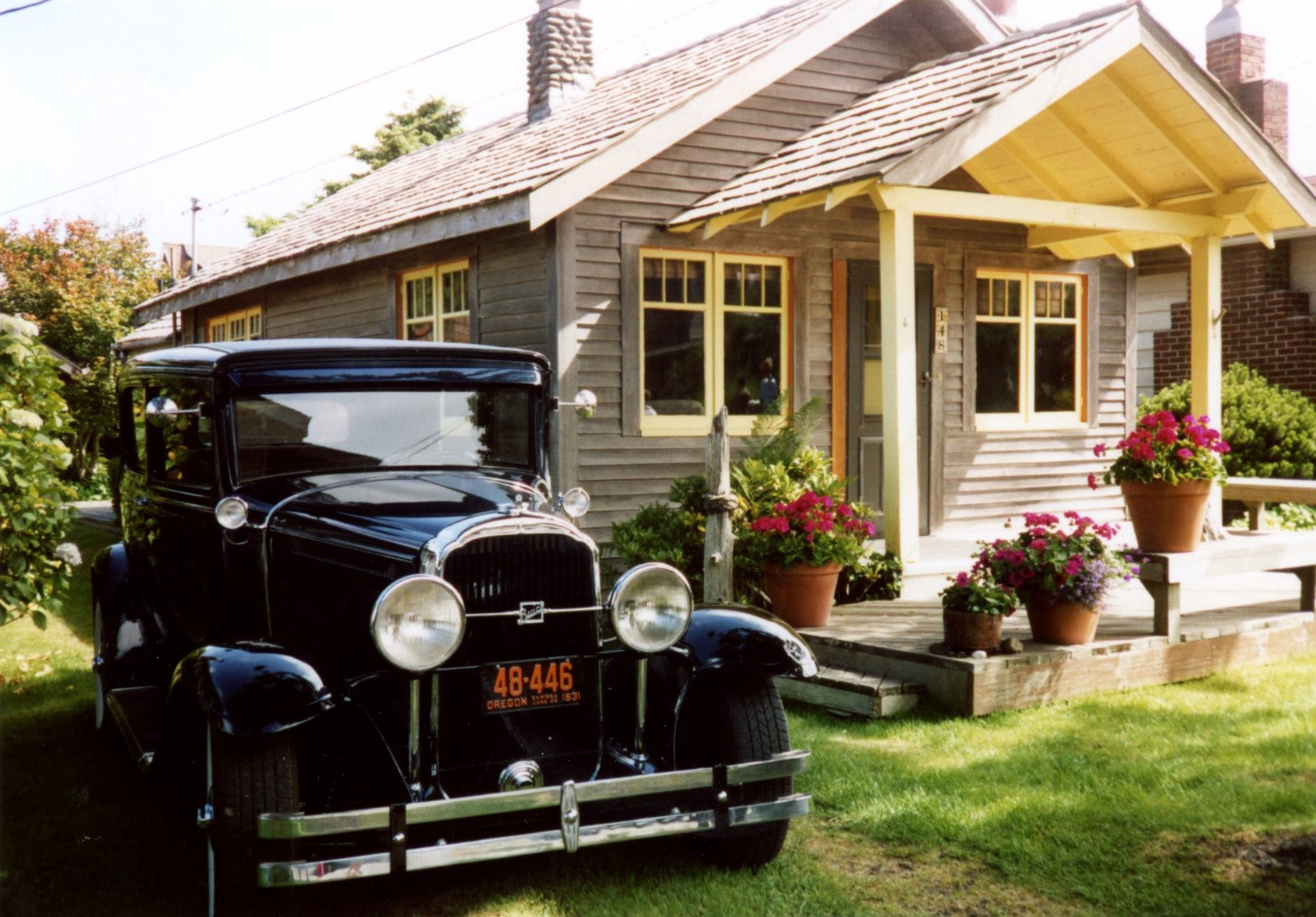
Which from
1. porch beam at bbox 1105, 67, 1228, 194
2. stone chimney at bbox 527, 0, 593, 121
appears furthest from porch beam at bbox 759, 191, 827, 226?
stone chimney at bbox 527, 0, 593, 121

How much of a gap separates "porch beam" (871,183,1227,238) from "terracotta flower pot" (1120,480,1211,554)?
229cm

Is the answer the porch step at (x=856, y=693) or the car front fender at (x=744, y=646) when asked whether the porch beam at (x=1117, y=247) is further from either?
the car front fender at (x=744, y=646)

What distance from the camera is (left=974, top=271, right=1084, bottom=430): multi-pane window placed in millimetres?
10305

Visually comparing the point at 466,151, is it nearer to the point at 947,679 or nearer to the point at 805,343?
the point at 805,343

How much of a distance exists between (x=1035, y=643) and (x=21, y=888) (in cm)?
466

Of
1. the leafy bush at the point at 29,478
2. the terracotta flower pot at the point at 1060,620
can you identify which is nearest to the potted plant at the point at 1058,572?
the terracotta flower pot at the point at 1060,620

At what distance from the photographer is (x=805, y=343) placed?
9438 millimetres

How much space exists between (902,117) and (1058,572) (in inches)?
146

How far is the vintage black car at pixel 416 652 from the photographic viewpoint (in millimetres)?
3348

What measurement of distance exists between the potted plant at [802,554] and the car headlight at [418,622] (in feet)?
11.3

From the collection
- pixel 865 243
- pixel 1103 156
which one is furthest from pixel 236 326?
pixel 1103 156

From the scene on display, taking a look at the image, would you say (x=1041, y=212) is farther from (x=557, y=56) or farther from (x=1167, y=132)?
(x=557, y=56)

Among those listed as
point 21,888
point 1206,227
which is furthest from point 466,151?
point 21,888

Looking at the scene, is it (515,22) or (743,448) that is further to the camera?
(515,22)
